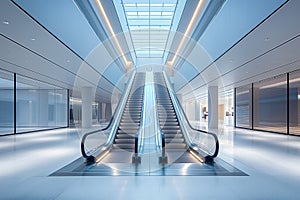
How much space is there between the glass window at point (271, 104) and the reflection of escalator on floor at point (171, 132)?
6614 millimetres

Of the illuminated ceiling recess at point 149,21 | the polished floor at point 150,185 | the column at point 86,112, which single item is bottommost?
the polished floor at point 150,185

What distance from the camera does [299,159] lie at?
666 cm

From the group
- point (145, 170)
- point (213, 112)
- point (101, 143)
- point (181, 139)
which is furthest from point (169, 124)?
point (213, 112)

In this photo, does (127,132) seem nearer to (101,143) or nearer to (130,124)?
(130,124)

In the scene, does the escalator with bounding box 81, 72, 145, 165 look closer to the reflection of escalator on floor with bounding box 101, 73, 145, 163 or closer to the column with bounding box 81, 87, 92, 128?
the reflection of escalator on floor with bounding box 101, 73, 145, 163

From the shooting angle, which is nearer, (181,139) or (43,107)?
(181,139)

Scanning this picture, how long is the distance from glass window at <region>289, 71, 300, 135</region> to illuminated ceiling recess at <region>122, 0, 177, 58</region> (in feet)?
24.3

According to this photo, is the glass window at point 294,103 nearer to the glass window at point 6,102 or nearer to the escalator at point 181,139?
the escalator at point 181,139

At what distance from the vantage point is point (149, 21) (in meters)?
16.8

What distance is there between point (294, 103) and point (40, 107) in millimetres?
16743

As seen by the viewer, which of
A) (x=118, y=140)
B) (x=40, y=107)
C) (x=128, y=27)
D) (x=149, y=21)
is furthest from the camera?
(x=40, y=107)

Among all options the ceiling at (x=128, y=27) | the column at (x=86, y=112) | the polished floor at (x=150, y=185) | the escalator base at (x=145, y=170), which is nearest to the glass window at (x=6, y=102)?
the ceiling at (x=128, y=27)

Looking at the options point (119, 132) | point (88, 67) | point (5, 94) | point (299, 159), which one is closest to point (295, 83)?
point (299, 159)

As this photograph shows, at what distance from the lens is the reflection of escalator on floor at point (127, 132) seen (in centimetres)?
774
